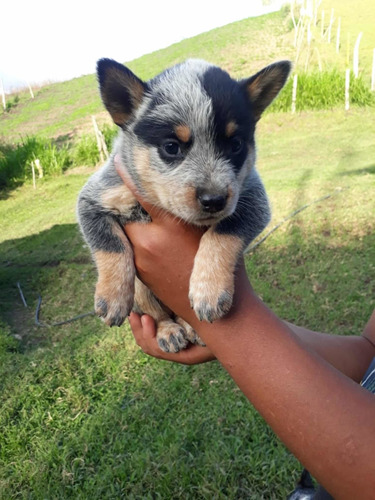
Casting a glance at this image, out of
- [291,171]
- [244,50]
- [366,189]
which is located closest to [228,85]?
[366,189]

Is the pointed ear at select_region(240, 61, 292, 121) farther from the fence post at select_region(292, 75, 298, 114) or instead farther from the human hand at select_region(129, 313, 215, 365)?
the fence post at select_region(292, 75, 298, 114)

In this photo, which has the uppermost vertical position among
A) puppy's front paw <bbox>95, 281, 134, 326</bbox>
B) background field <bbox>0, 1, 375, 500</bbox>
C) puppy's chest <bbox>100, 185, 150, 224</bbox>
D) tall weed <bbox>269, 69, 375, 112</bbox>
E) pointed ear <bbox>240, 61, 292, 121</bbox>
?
pointed ear <bbox>240, 61, 292, 121</bbox>

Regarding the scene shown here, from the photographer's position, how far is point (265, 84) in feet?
8.59

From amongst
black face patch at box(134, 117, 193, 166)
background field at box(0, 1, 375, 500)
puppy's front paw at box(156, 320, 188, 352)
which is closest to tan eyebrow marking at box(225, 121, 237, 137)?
black face patch at box(134, 117, 193, 166)

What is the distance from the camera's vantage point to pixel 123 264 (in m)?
2.46

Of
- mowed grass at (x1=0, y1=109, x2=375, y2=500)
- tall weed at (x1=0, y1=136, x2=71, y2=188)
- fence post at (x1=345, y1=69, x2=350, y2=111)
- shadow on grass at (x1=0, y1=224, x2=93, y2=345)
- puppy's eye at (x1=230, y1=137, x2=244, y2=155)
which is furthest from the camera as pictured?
tall weed at (x1=0, y1=136, x2=71, y2=188)

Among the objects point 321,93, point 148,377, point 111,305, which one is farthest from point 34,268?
point 321,93

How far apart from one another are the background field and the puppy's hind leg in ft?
4.01

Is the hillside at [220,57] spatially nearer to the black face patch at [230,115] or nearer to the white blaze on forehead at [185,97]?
the white blaze on forehead at [185,97]

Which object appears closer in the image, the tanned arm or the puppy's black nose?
the tanned arm

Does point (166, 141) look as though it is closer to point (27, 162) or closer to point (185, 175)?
point (185, 175)

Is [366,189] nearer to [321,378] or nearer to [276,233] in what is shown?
[276,233]

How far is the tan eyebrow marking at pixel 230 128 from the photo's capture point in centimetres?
228

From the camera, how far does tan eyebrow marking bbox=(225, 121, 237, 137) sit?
7.48 feet
